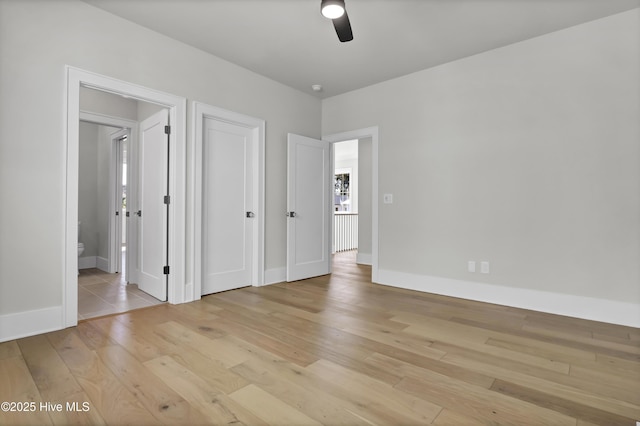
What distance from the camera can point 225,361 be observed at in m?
2.04

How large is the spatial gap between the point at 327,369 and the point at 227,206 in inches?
97.6

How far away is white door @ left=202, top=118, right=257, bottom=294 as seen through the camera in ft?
12.1

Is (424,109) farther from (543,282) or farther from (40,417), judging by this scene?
(40,417)

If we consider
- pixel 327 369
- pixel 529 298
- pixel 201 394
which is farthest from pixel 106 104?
pixel 529 298

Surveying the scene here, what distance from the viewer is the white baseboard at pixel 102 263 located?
511 cm

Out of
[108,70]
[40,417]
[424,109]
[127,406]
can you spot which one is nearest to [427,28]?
[424,109]

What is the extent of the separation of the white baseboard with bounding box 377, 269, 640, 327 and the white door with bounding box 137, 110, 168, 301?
279 cm

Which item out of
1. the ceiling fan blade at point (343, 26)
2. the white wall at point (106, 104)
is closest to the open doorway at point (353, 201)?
the ceiling fan blade at point (343, 26)

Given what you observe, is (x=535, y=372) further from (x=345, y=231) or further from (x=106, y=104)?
(x=345, y=231)

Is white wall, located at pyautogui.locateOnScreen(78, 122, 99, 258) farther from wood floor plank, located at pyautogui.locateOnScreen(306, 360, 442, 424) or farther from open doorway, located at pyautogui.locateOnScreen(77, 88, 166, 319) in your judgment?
wood floor plank, located at pyautogui.locateOnScreen(306, 360, 442, 424)

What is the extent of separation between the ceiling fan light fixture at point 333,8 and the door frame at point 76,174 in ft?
6.53

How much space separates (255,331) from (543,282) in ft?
9.21

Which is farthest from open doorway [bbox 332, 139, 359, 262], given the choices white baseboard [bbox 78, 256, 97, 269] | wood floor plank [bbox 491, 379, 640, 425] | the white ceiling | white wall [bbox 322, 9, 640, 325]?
wood floor plank [bbox 491, 379, 640, 425]

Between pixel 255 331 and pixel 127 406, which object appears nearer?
pixel 127 406
